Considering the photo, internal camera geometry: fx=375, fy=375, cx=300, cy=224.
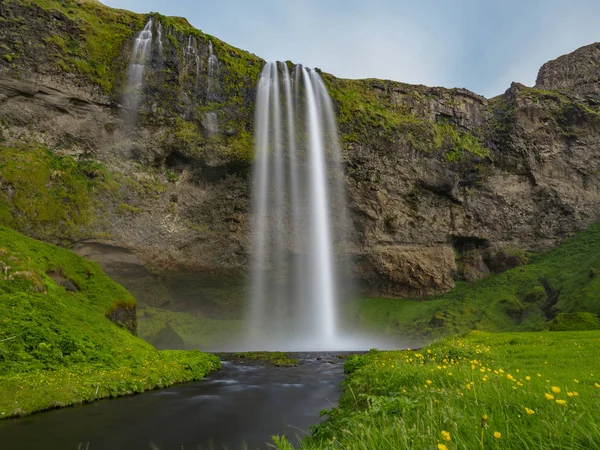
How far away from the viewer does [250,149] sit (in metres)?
58.5

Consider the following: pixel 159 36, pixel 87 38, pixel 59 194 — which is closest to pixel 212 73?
pixel 159 36

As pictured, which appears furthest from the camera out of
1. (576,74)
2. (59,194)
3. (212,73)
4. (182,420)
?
(576,74)

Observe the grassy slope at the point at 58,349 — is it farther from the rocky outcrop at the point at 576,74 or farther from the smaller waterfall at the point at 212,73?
the rocky outcrop at the point at 576,74

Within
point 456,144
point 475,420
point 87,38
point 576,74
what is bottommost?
point 475,420

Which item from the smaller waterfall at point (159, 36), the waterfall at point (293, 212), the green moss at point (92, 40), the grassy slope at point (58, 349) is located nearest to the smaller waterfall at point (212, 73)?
the waterfall at point (293, 212)

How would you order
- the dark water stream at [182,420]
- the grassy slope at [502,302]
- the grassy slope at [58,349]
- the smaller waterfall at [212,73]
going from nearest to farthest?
the dark water stream at [182,420]
the grassy slope at [58,349]
the grassy slope at [502,302]
the smaller waterfall at [212,73]

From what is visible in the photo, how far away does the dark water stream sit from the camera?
1004 centimetres

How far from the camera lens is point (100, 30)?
5719 cm

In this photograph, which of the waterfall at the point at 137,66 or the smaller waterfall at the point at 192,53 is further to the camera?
the smaller waterfall at the point at 192,53

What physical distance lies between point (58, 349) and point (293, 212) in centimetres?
4715

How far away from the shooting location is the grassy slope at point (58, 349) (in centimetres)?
1412

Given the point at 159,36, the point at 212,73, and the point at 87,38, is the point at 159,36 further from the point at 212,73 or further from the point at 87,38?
the point at 87,38

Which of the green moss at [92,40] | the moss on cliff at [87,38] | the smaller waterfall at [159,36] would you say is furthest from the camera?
the smaller waterfall at [159,36]

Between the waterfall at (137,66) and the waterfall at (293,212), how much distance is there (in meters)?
17.9
